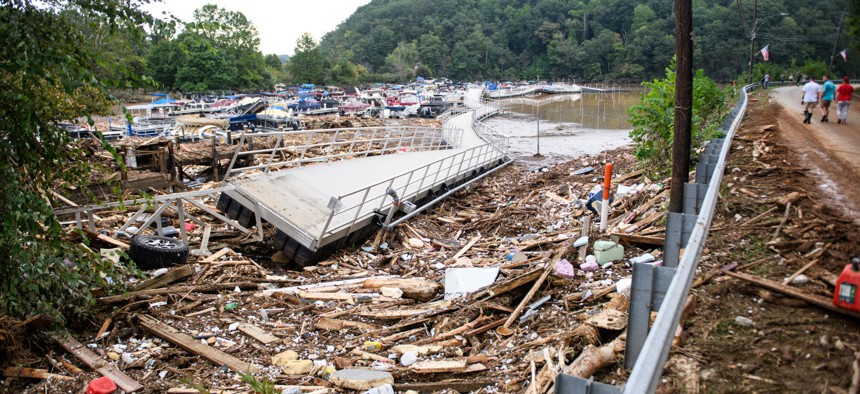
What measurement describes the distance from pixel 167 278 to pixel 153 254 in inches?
35.4

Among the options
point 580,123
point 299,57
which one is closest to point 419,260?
point 580,123

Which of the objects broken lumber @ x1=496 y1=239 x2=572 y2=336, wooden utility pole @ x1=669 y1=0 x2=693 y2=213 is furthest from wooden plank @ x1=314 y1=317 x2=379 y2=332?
wooden utility pole @ x1=669 y1=0 x2=693 y2=213

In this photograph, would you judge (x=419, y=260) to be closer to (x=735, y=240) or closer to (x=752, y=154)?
(x=735, y=240)

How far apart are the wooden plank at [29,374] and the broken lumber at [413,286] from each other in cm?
461

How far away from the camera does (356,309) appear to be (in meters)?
8.52

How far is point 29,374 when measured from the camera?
6.21 meters

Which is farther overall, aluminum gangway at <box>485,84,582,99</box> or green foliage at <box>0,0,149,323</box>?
aluminum gangway at <box>485,84,582,99</box>

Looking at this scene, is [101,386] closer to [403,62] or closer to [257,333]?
[257,333]

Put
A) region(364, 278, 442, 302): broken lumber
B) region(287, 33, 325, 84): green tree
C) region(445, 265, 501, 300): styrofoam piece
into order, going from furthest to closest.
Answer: region(287, 33, 325, 84): green tree
region(364, 278, 442, 302): broken lumber
region(445, 265, 501, 300): styrofoam piece

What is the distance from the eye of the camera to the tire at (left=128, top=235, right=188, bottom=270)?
9789 mm

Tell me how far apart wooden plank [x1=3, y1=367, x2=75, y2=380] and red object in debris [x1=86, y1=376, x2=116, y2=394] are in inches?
21.1

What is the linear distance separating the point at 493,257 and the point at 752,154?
572cm

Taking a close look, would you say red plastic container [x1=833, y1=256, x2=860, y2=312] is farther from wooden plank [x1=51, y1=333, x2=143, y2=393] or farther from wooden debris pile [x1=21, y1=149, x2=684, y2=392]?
wooden plank [x1=51, y1=333, x2=143, y2=393]

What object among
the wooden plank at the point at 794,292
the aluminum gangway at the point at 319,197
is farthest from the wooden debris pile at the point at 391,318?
the wooden plank at the point at 794,292
